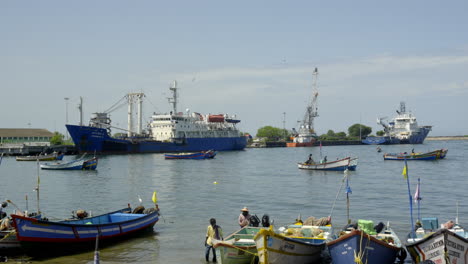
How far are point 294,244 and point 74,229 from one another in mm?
7830

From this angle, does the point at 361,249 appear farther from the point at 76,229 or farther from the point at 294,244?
the point at 76,229

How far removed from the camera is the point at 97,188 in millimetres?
39125

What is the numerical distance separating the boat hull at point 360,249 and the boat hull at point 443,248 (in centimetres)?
86

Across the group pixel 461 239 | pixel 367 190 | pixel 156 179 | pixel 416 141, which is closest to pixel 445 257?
pixel 461 239

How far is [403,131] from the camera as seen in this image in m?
149

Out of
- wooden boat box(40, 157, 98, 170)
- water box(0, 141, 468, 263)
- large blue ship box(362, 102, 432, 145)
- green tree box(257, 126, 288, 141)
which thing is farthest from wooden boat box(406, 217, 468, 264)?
green tree box(257, 126, 288, 141)

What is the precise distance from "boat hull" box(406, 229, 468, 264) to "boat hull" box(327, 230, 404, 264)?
86 centimetres

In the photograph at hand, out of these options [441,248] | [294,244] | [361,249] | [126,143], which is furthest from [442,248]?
[126,143]

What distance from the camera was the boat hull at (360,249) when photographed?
13.1 metres

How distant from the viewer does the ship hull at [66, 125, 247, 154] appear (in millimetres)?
94312

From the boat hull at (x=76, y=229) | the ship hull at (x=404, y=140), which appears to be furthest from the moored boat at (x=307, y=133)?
the boat hull at (x=76, y=229)

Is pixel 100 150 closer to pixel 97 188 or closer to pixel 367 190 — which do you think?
pixel 97 188

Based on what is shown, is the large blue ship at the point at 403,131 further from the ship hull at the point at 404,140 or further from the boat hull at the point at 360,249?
the boat hull at the point at 360,249

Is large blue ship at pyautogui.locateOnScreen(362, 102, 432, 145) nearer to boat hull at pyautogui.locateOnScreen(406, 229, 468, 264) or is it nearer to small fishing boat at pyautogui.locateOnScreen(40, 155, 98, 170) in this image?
small fishing boat at pyautogui.locateOnScreen(40, 155, 98, 170)
